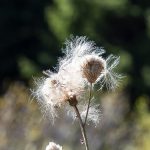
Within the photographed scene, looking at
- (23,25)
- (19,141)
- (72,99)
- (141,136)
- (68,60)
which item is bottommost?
(72,99)

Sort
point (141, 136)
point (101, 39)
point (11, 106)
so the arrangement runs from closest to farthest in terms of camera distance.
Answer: point (11, 106) → point (141, 136) → point (101, 39)

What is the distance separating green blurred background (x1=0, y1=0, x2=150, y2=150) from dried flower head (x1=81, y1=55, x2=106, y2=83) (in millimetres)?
5332

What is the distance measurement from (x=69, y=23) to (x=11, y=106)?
595 inches

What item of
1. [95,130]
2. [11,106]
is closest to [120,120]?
[95,130]

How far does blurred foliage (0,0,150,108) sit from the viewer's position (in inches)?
A: 902

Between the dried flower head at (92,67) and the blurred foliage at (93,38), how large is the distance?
1911 cm

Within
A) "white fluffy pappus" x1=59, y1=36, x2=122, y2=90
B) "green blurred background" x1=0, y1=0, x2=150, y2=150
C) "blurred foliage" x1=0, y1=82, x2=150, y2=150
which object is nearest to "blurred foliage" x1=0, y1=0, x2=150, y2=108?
"green blurred background" x1=0, y1=0, x2=150, y2=150

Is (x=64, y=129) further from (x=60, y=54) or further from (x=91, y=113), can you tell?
(x=60, y=54)

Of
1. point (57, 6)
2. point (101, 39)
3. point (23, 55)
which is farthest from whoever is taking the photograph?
point (23, 55)

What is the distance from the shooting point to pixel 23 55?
93.9 feet

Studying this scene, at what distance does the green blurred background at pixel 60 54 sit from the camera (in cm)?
952

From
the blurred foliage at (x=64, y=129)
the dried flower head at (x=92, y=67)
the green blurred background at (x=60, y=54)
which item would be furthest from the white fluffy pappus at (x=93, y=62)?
the green blurred background at (x=60, y=54)

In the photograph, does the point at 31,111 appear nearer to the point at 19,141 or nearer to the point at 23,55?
the point at 19,141

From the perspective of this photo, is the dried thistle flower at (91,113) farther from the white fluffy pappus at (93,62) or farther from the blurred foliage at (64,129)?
the blurred foliage at (64,129)
